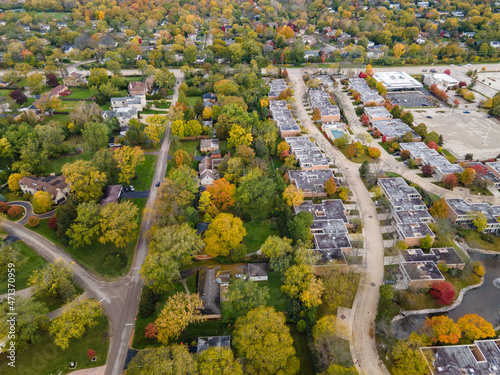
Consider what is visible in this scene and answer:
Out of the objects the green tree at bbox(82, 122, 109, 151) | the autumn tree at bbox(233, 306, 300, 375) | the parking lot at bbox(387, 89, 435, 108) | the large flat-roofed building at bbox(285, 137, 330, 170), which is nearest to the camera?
the autumn tree at bbox(233, 306, 300, 375)

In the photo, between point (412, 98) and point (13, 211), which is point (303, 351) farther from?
point (412, 98)

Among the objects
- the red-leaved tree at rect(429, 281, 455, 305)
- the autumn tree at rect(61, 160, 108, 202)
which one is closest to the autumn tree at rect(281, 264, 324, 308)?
the red-leaved tree at rect(429, 281, 455, 305)

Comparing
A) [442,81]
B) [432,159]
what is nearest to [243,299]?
[432,159]

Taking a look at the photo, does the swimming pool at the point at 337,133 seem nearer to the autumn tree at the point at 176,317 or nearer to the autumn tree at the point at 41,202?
the autumn tree at the point at 176,317

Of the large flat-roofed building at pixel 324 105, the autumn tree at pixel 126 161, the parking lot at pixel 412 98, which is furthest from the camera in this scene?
the parking lot at pixel 412 98

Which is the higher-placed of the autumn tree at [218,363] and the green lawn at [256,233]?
the autumn tree at [218,363]

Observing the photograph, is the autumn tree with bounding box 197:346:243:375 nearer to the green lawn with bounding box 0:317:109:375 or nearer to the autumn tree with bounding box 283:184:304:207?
the green lawn with bounding box 0:317:109:375

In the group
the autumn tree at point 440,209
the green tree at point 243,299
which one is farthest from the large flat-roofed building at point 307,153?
the green tree at point 243,299
